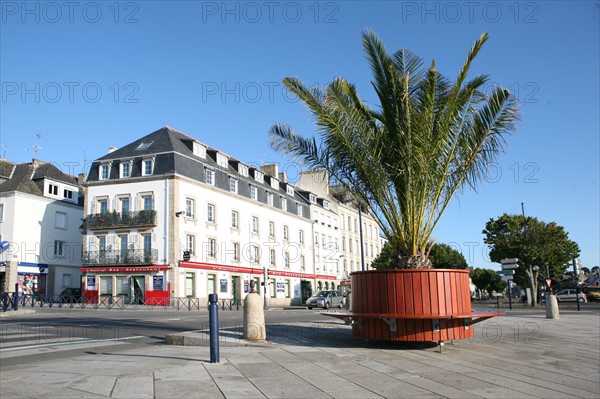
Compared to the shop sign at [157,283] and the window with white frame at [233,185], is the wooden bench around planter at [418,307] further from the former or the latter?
the window with white frame at [233,185]

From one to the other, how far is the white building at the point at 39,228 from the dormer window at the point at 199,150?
43.5 ft

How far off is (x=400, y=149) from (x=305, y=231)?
48.2m

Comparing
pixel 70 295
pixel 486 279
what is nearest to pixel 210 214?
pixel 70 295

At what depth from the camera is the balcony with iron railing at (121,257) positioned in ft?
127

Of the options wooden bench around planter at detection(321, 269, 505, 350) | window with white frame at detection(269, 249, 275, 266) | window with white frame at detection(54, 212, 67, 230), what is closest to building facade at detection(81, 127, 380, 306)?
window with white frame at detection(269, 249, 275, 266)

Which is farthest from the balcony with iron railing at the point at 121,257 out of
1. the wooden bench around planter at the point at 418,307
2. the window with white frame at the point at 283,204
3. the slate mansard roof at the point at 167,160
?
the wooden bench around planter at the point at 418,307

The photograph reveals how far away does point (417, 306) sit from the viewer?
935cm

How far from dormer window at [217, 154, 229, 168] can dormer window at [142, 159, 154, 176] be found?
6.59 m

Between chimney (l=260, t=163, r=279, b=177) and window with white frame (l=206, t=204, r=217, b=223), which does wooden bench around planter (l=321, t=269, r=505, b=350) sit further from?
chimney (l=260, t=163, r=279, b=177)

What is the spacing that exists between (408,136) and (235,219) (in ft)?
120

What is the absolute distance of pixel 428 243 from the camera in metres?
10.5

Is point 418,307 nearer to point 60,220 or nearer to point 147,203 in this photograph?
point 147,203

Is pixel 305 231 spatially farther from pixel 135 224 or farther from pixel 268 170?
pixel 135 224

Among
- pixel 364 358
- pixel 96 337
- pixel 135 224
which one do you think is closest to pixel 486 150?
pixel 364 358
